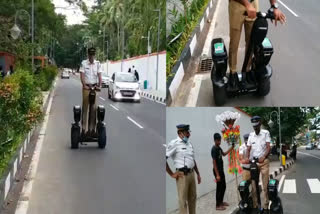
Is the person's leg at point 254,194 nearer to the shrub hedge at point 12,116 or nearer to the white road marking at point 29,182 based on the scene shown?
the white road marking at point 29,182

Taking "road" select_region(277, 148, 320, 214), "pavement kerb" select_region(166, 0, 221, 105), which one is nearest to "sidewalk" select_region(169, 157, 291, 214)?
"road" select_region(277, 148, 320, 214)

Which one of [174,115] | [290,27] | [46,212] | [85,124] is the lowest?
[46,212]

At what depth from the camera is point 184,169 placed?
11.7ft

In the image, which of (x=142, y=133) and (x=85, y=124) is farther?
(x=142, y=133)

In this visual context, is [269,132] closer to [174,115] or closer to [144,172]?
[174,115]

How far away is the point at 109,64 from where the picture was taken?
42.1 metres

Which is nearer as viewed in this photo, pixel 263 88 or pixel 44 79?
pixel 263 88

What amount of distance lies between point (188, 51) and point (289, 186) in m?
2.96

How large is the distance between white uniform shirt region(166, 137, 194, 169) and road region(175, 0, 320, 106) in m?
0.35

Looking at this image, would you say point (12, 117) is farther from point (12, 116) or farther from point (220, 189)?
point (220, 189)

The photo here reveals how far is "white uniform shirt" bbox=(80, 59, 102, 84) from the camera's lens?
278 inches

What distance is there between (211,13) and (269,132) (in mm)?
1143

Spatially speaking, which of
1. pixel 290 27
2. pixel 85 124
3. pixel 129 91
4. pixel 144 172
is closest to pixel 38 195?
pixel 144 172

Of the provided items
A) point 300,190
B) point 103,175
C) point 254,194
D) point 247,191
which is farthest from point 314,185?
point 103,175
